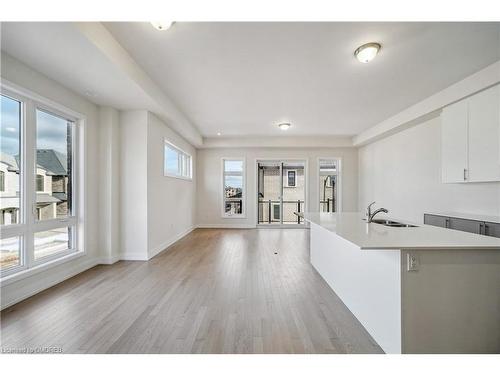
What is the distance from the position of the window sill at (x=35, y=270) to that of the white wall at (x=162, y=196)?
1.13 meters

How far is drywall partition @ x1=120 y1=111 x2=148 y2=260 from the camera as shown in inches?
157

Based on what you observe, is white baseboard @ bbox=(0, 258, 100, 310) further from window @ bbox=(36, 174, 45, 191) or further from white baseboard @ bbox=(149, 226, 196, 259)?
window @ bbox=(36, 174, 45, 191)

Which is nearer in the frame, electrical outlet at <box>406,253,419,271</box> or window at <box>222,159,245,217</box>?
electrical outlet at <box>406,253,419,271</box>

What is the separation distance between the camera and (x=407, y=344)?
1561 millimetres

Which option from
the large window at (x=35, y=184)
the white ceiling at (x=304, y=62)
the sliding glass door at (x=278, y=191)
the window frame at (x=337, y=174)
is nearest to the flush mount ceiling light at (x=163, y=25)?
the white ceiling at (x=304, y=62)

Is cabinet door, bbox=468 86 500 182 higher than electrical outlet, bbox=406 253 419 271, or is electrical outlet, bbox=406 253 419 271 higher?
cabinet door, bbox=468 86 500 182

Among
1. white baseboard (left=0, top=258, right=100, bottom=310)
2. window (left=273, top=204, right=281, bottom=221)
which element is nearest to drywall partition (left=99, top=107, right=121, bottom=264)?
white baseboard (left=0, top=258, right=100, bottom=310)

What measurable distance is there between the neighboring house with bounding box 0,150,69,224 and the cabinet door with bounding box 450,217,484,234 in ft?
18.2

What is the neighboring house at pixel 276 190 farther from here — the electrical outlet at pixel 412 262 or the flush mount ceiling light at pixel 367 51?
the electrical outlet at pixel 412 262
